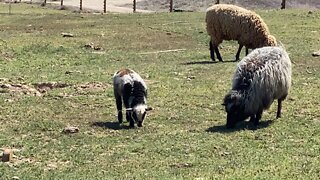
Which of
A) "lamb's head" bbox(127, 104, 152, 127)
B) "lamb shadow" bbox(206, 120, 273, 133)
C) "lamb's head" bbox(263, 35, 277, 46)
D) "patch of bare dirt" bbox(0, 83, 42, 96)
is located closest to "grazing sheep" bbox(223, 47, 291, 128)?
"lamb shadow" bbox(206, 120, 273, 133)

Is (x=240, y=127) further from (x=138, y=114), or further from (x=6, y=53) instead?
(x=6, y=53)

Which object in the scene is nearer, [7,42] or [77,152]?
[77,152]

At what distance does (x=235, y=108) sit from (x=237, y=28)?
8.51m

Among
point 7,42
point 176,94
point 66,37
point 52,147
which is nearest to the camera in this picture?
point 52,147

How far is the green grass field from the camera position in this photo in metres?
10.1

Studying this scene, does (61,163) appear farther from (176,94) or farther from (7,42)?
(7,42)

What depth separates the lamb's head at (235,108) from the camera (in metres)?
12.7

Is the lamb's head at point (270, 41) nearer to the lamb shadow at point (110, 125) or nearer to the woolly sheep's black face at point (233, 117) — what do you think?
the woolly sheep's black face at point (233, 117)

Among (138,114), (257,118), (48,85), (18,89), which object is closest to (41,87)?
(48,85)

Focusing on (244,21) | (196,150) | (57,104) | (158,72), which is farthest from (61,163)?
(244,21)

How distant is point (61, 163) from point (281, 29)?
18631 mm

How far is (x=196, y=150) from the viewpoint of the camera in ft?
36.1

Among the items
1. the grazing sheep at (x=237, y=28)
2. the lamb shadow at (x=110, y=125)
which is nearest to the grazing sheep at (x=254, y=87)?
the lamb shadow at (x=110, y=125)

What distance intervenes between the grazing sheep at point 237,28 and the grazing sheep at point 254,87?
635 cm
